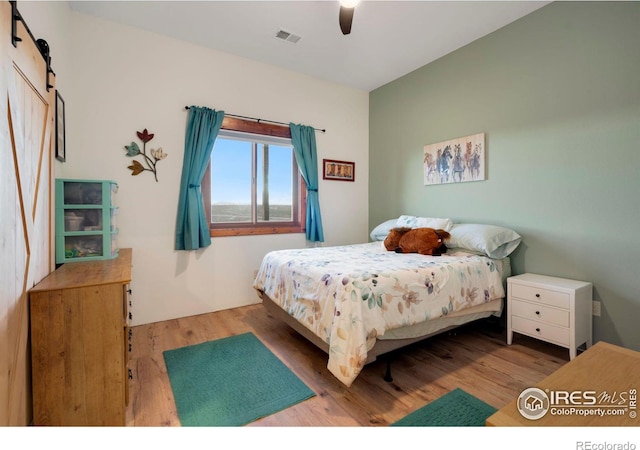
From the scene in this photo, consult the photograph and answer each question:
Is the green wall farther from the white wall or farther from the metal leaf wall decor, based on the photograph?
the metal leaf wall decor

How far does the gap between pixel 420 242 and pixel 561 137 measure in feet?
4.70

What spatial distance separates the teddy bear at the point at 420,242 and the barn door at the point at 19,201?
2606mm

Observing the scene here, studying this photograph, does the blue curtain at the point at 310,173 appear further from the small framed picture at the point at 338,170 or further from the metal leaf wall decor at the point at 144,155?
the metal leaf wall decor at the point at 144,155

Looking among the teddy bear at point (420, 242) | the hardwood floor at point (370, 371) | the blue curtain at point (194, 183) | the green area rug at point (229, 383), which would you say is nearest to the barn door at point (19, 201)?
the hardwood floor at point (370, 371)

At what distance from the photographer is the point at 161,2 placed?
2.45 m

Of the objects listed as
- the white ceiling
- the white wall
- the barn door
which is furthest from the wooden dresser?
the white ceiling

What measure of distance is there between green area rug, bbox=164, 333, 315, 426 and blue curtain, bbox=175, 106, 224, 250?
1089mm

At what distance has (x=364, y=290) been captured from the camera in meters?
1.73

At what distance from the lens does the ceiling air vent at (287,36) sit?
114 inches

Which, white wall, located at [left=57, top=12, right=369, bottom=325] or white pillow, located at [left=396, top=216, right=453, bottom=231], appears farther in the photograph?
white pillow, located at [left=396, top=216, right=453, bottom=231]

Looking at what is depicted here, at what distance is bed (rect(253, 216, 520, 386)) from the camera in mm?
1691

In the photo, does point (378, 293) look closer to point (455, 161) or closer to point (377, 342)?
point (377, 342)

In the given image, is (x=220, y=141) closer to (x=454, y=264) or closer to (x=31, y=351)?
(x=31, y=351)

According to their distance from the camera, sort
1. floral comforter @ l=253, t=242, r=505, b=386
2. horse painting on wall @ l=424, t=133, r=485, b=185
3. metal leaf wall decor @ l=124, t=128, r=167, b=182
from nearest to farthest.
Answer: floral comforter @ l=253, t=242, r=505, b=386
metal leaf wall decor @ l=124, t=128, r=167, b=182
horse painting on wall @ l=424, t=133, r=485, b=185
